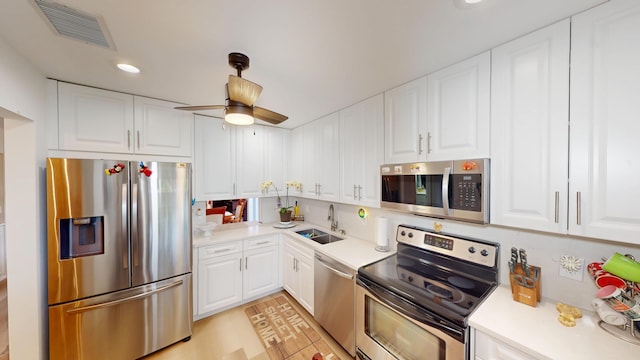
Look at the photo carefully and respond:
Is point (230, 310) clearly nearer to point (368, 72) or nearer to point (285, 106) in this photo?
point (285, 106)

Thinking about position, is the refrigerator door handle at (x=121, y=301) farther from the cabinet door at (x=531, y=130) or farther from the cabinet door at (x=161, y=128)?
the cabinet door at (x=531, y=130)

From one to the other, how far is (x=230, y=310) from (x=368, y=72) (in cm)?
291

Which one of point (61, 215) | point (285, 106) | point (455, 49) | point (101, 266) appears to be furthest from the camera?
point (285, 106)

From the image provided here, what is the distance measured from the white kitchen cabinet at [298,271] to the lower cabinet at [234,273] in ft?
0.43

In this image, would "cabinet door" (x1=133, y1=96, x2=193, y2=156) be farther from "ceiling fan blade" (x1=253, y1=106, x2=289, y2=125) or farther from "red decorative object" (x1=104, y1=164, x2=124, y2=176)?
"ceiling fan blade" (x1=253, y1=106, x2=289, y2=125)

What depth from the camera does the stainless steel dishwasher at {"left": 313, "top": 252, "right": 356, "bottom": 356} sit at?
5.88ft

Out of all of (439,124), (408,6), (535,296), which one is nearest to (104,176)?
(408,6)

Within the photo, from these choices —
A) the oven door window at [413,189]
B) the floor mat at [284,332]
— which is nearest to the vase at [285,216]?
the floor mat at [284,332]

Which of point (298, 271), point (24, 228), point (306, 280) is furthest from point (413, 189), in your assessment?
point (24, 228)

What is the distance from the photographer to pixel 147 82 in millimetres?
1834

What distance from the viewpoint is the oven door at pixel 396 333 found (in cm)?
118

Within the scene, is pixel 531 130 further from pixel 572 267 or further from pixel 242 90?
pixel 242 90

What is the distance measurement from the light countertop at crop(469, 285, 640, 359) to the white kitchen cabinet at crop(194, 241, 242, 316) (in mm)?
2290

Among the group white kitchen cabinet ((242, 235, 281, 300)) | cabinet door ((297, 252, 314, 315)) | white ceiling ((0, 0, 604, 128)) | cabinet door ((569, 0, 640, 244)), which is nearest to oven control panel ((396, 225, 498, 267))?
cabinet door ((569, 0, 640, 244))
